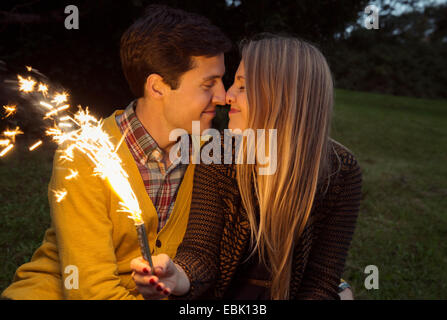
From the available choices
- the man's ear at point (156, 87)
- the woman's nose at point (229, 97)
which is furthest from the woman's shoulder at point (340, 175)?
the man's ear at point (156, 87)

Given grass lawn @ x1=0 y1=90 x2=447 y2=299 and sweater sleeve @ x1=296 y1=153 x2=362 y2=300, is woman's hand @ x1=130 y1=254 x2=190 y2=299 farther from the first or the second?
grass lawn @ x1=0 y1=90 x2=447 y2=299

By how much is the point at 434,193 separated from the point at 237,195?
846 cm

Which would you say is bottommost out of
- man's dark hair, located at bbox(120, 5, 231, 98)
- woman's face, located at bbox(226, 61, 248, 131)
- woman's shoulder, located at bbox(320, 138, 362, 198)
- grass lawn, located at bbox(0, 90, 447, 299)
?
grass lawn, located at bbox(0, 90, 447, 299)

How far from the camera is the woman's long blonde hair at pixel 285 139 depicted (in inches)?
99.1

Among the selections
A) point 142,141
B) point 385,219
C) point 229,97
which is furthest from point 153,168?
point 385,219

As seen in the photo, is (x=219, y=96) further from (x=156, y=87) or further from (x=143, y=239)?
(x=143, y=239)

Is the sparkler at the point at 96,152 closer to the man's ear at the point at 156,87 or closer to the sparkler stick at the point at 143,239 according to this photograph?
the sparkler stick at the point at 143,239

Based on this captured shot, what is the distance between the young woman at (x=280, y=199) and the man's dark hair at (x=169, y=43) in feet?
1.38

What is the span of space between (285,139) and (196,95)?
80cm

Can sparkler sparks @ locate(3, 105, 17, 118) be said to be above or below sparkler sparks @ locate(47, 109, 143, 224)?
above

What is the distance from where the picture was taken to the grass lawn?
4.84 m

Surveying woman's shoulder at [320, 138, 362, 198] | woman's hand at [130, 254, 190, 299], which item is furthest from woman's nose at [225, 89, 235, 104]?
woman's hand at [130, 254, 190, 299]

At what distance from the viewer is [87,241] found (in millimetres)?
2250

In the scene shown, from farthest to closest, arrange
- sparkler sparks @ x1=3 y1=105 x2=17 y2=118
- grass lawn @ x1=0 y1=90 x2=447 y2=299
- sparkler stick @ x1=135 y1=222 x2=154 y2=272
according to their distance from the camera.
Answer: grass lawn @ x1=0 y1=90 x2=447 y2=299 → sparkler sparks @ x1=3 y1=105 x2=17 y2=118 → sparkler stick @ x1=135 y1=222 x2=154 y2=272
